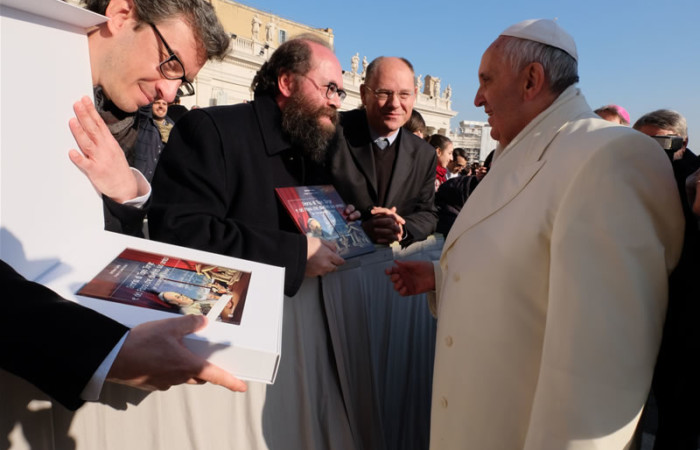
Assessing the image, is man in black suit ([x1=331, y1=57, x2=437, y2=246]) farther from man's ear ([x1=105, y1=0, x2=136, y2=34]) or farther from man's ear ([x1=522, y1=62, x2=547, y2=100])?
man's ear ([x1=105, y1=0, x2=136, y2=34])

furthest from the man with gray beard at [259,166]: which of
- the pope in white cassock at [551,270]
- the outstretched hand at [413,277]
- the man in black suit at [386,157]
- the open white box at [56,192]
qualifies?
the pope in white cassock at [551,270]

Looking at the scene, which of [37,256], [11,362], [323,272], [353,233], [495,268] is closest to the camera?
[11,362]

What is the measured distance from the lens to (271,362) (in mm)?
917

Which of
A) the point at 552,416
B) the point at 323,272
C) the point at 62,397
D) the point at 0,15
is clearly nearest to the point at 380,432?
the point at 323,272

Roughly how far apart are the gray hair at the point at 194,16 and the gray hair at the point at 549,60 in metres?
1.17

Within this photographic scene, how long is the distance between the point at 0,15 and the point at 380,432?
2283 millimetres

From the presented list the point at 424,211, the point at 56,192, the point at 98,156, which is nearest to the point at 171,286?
the point at 56,192

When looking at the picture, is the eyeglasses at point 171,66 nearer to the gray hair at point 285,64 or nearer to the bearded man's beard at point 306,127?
the bearded man's beard at point 306,127

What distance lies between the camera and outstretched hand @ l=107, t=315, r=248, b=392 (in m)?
0.91

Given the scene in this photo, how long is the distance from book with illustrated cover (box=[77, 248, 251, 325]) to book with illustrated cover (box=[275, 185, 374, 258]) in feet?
2.76

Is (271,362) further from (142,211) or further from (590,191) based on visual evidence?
(142,211)

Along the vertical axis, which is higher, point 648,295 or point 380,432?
point 648,295

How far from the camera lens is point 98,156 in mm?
1346

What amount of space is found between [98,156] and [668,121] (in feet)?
15.8
